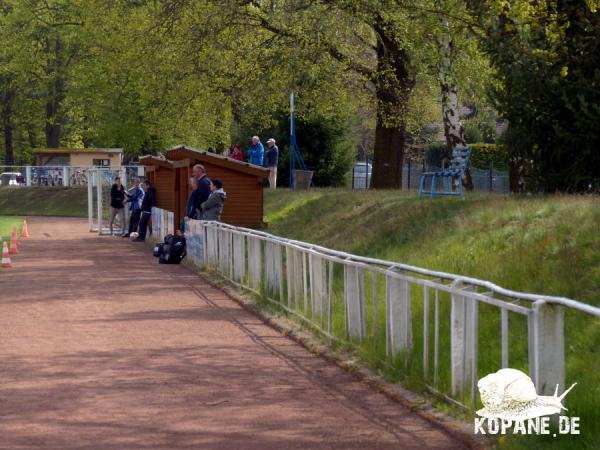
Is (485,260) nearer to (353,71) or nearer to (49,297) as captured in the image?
(49,297)

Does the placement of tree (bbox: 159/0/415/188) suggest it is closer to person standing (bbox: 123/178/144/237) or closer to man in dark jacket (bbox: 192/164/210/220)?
person standing (bbox: 123/178/144/237)

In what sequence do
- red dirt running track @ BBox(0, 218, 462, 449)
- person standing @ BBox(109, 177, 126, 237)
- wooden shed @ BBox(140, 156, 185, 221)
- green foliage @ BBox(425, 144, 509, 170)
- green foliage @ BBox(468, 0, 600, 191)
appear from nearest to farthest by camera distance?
red dirt running track @ BBox(0, 218, 462, 449) → green foliage @ BBox(468, 0, 600, 191) → wooden shed @ BBox(140, 156, 185, 221) → person standing @ BBox(109, 177, 126, 237) → green foliage @ BBox(425, 144, 509, 170)

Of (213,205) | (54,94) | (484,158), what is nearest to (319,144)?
(484,158)

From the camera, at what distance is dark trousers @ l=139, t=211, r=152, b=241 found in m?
33.0

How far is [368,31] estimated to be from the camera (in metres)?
33.5

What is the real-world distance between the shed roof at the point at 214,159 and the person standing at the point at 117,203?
531cm

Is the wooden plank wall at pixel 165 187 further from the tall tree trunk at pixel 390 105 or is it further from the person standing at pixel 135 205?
the tall tree trunk at pixel 390 105

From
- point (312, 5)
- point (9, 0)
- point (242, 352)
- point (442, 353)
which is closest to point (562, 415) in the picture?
point (442, 353)

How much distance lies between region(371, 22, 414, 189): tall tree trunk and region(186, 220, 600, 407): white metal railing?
15092 mm

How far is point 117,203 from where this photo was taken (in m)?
36.1

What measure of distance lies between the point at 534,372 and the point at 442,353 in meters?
2.02

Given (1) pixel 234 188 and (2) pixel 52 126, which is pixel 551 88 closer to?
(1) pixel 234 188

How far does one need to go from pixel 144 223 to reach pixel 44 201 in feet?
85.9

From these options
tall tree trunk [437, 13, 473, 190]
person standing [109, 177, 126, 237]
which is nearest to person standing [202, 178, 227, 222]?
tall tree trunk [437, 13, 473, 190]
